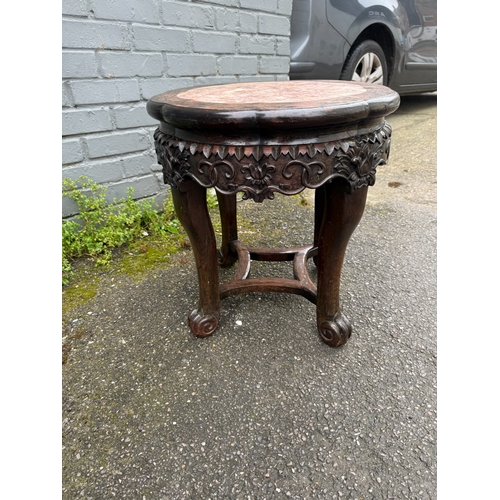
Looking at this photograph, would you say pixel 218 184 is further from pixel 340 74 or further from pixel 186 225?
pixel 340 74

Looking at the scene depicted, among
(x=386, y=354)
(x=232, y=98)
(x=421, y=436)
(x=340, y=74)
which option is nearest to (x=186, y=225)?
(x=232, y=98)

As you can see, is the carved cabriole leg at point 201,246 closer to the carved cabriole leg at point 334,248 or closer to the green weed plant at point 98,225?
the carved cabriole leg at point 334,248

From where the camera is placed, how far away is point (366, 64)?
3635 mm

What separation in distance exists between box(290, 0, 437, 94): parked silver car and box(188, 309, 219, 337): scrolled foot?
2286mm

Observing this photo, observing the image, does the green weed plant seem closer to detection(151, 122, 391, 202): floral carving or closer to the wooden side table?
the wooden side table

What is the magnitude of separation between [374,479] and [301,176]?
2.77ft

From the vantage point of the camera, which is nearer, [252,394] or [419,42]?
[252,394]

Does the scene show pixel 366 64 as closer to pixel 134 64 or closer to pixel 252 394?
pixel 134 64

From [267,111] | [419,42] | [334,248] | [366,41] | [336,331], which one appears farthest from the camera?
[419,42]

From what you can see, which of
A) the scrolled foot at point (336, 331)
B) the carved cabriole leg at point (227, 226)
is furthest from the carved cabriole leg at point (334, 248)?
the carved cabriole leg at point (227, 226)

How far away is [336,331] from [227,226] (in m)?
0.79

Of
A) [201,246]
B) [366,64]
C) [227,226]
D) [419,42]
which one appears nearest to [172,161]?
[201,246]

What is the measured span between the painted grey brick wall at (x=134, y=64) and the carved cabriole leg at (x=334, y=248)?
1393mm

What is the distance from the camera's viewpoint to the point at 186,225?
1.31m
